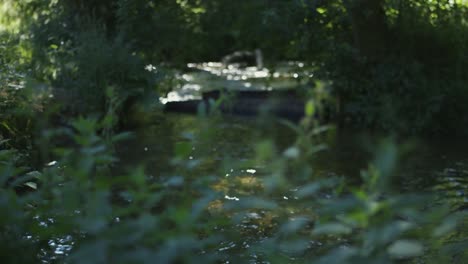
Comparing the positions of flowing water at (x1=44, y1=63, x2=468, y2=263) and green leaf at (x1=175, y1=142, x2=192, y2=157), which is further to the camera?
flowing water at (x1=44, y1=63, x2=468, y2=263)

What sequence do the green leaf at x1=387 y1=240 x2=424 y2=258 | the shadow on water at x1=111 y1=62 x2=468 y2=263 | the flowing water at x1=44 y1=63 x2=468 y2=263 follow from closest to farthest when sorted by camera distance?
the green leaf at x1=387 y1=240 x2=424 y2=258, the shadow on water at x1=111 y1=62 x2=468 y2=263, the flowing water at x1=44 y1=63 x2=468 y2=263

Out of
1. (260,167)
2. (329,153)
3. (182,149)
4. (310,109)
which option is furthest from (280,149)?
(310,109)

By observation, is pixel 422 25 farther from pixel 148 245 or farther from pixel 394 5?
pixel 148 245

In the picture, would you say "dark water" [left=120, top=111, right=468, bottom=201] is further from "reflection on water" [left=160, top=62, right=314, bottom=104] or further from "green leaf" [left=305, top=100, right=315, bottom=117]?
"green leaf" [left=305, top=100, right=315, bottom=117]

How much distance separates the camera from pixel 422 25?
13109 mm

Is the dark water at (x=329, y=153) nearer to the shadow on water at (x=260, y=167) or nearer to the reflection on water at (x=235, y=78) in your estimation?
the shadow on water at (x=260, y=167)

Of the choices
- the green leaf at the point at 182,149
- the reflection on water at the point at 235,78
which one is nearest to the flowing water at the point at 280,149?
the reflection on water at the point at 235,78

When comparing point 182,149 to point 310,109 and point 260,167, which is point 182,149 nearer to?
point 310,109

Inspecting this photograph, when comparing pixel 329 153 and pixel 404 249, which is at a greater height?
pixel 404 249

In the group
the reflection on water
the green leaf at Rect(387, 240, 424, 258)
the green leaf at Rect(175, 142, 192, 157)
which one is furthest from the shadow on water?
the green leaf at Rect(387, 240, 424, 258)

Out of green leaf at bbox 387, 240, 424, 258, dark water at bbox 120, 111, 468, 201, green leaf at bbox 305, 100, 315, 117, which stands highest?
green leaf at bbox 305, 100, 315, 117

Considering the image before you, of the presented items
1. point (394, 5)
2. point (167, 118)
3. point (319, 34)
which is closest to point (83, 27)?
point (167, 118)

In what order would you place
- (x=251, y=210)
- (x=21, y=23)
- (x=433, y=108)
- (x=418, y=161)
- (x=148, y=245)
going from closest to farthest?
(x=148, y=245), (x=251, y=210), (x=418, y=161), (x=433, y=108), (x=21, y=23)

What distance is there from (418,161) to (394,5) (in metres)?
3.49
